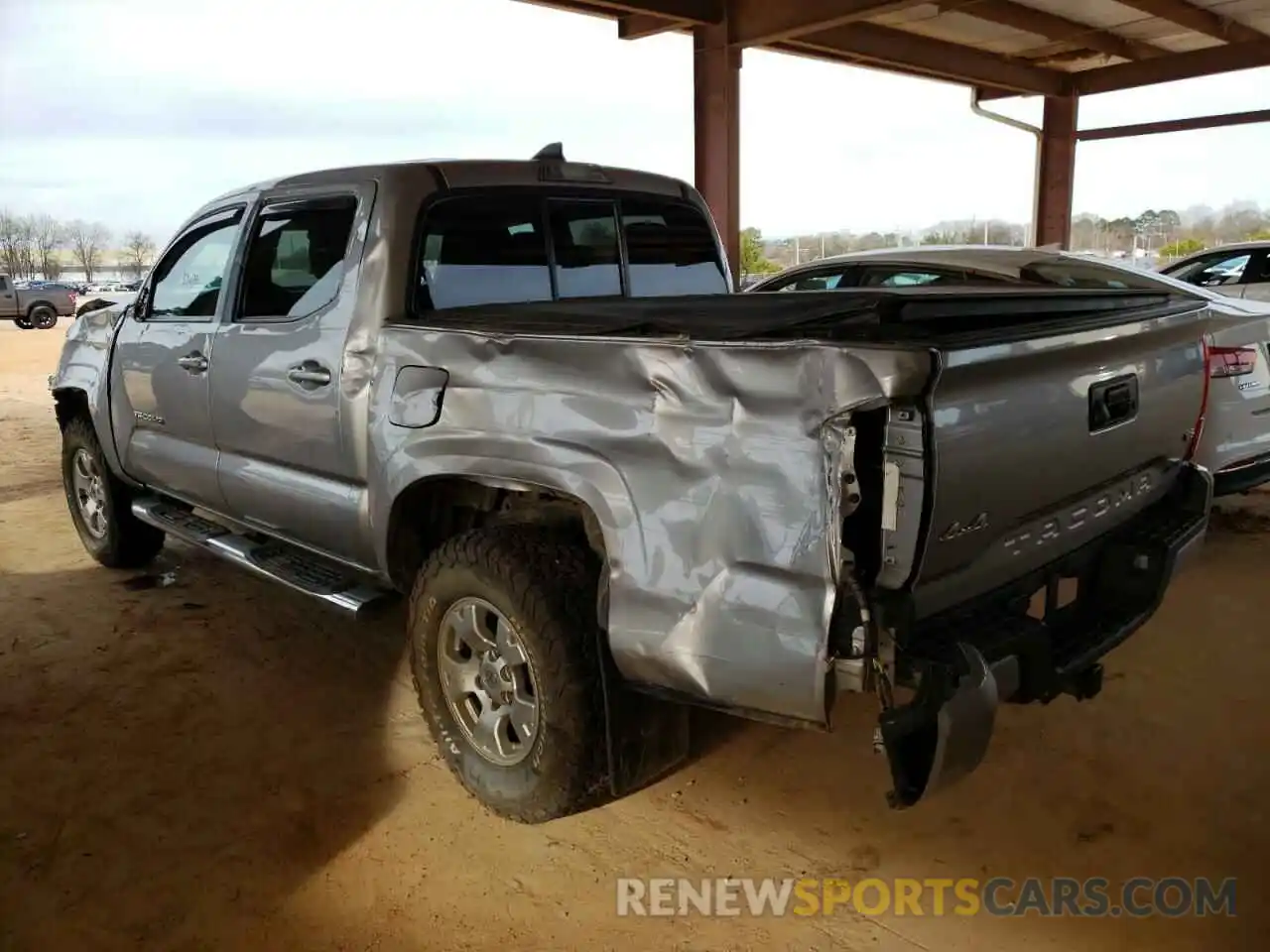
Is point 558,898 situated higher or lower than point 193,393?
lower

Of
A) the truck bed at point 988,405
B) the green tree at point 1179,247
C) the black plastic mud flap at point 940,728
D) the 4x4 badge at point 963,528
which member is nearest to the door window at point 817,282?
the truck bed at point 988,405

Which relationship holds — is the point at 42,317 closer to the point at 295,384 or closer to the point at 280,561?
the point at 280,561

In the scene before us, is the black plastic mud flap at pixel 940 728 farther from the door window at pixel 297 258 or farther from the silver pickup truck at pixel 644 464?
the door window at pixel 297 258

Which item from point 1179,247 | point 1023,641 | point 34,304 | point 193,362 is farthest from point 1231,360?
point 34,304

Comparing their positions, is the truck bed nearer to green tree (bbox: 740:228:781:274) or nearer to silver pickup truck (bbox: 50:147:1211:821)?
silver pickup truck (bbox: 50:147:1211:821)

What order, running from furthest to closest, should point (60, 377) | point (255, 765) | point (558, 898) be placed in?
point (60, 377) < point (255, 765) < point (558, 898)

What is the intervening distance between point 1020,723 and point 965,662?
1.56 m

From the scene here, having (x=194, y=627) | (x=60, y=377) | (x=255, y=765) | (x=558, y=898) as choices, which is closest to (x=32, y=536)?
(x=60, y=377)

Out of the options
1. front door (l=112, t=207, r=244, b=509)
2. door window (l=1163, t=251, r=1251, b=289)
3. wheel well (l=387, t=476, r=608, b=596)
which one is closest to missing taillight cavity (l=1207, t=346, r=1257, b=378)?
wheel well (l=387, t=476, r=608, b=596)

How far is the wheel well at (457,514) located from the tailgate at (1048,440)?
99 cm

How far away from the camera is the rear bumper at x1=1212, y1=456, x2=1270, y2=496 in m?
5.21

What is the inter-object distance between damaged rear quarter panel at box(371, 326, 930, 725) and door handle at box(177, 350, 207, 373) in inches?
74.2

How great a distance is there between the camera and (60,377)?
5602mm

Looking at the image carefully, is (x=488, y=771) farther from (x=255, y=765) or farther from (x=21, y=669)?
(x=21, y=669)
